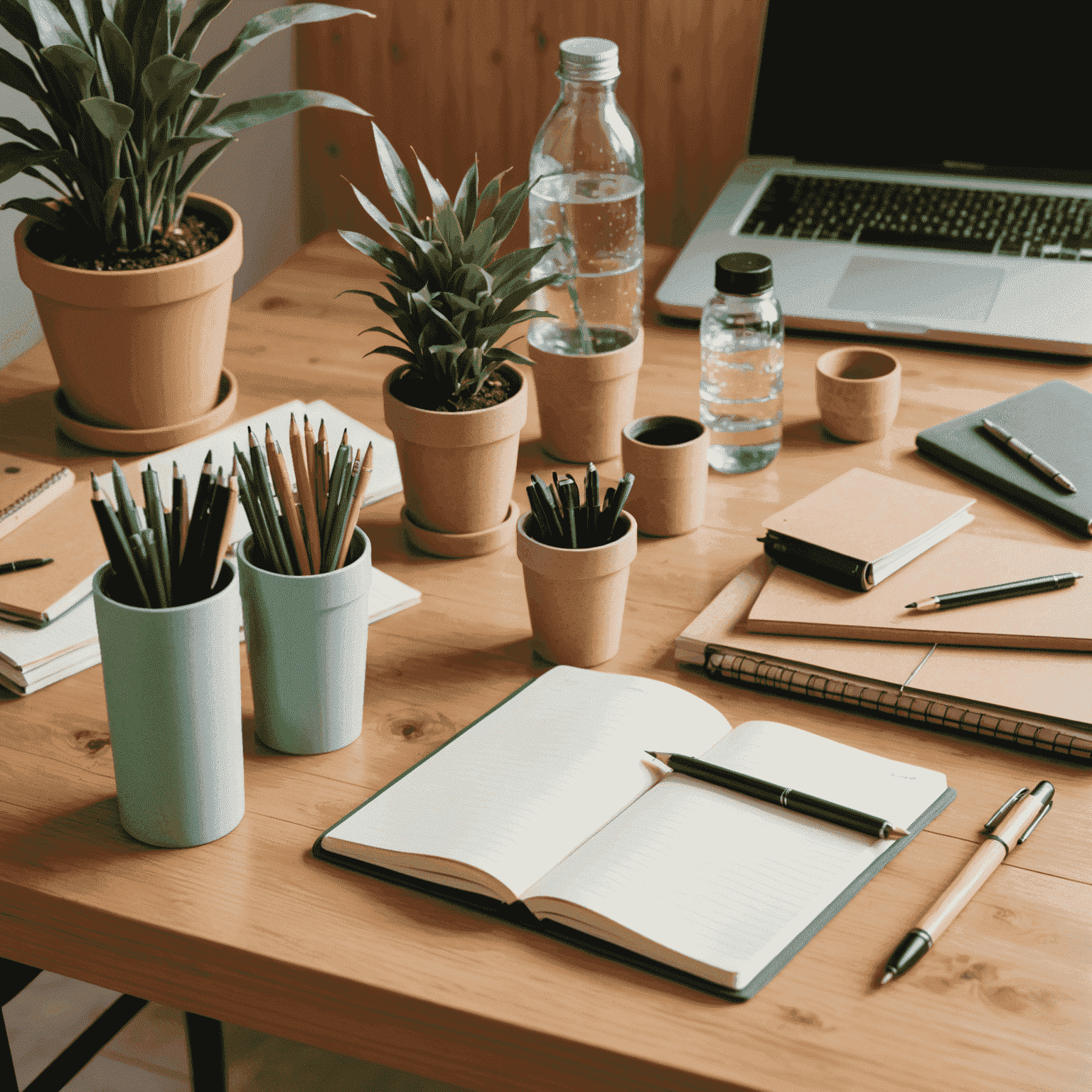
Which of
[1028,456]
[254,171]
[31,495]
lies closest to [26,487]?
[31,495]

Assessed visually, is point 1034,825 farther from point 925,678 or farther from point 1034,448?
point 1034,448

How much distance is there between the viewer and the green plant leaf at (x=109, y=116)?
925 mm

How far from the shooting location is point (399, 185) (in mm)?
979

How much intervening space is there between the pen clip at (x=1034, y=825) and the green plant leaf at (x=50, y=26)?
86 centimetres

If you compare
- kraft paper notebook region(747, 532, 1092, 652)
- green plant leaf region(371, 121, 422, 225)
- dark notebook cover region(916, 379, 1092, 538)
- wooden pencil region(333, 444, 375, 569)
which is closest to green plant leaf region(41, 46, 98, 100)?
green plant leaf region(371, 121, 422, 225)

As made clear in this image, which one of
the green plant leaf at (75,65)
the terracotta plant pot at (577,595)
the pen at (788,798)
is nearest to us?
the pen at (788,798)

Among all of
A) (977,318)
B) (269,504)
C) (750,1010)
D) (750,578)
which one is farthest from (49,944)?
(977,318)

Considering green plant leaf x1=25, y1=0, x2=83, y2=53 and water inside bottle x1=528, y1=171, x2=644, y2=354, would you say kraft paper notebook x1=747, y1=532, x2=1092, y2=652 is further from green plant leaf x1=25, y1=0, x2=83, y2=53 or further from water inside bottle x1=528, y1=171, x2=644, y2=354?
green plant leaf x1=25, y1=0, x2=83, y2=53

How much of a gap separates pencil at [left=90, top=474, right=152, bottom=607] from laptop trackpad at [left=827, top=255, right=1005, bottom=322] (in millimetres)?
900

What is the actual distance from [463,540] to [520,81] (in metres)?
1.13

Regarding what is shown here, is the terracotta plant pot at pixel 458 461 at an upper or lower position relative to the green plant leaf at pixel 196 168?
lower

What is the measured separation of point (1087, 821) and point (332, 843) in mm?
440

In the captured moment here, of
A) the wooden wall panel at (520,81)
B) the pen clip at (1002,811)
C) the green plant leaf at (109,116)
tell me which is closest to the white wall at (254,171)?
the wooden wall panel at (520,81)

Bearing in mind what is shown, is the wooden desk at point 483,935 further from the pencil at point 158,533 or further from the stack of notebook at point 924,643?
the pencil at point 158,533
